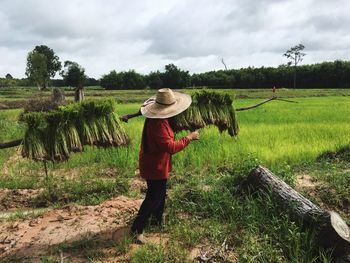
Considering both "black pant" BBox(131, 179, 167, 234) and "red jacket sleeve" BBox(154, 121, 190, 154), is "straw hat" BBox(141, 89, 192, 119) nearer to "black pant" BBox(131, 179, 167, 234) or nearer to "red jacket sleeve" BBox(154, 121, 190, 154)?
"red jacket sleeve" BBox(154, 121, 190, 154)

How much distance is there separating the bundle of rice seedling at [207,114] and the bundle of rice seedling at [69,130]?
34.6 inches

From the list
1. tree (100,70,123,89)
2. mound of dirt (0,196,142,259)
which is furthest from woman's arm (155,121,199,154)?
tree (100,70,123,89)

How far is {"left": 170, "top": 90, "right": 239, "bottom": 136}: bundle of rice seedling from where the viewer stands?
19.5 ft

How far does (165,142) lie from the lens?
3.94 metres

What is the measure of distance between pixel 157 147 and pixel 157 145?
3 centimetres

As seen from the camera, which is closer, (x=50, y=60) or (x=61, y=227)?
(x=61, y=227)

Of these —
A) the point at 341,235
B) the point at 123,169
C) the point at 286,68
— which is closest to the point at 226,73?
the point at 286,68

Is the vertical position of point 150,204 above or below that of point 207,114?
below

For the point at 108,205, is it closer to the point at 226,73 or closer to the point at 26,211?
the point at 26,211

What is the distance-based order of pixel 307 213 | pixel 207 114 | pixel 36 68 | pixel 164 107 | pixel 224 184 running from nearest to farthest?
pixel 164 107
pixel 307 213
pixel 224 184
pixel 207 114
pixel 36 68

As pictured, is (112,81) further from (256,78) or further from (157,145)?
(157,145)

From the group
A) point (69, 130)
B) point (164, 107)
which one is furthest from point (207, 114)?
point (164, 107)

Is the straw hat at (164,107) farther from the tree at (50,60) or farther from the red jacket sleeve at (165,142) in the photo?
the tree at (50,60)

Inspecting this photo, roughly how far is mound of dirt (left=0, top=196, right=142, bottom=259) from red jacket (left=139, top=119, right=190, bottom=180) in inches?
34.2
